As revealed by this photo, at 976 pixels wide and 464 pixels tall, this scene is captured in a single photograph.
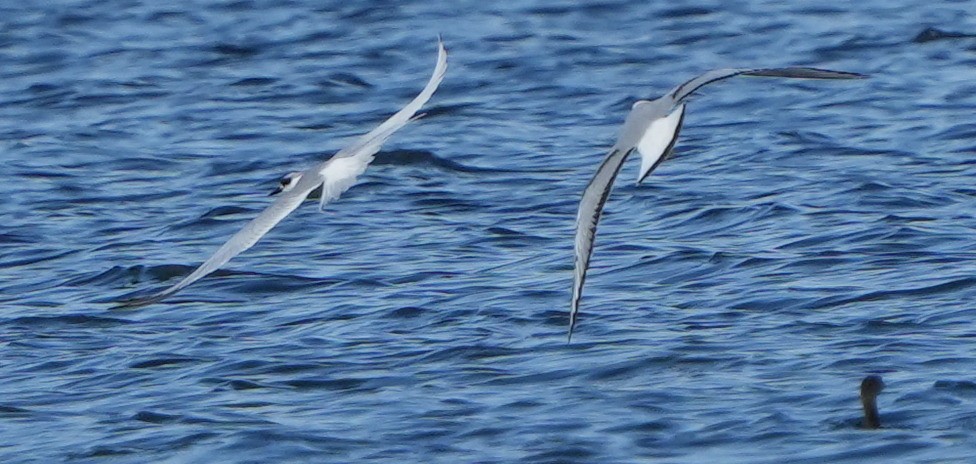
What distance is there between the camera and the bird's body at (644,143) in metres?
6.71

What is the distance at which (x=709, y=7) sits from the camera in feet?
62.4

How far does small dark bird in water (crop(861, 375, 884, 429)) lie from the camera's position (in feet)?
25.6

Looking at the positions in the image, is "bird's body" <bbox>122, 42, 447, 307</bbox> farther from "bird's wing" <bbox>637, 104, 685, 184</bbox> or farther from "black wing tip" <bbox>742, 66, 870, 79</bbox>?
"black wing tip" <bbox>742, 66, 870, 79</bbox>

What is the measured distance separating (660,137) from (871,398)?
5.09 feet

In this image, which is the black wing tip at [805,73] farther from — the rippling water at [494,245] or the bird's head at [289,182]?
the bird's head at [289,182]

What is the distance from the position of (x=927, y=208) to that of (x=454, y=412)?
4.26 meters

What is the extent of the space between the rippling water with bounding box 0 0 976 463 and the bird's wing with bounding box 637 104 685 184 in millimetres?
1375

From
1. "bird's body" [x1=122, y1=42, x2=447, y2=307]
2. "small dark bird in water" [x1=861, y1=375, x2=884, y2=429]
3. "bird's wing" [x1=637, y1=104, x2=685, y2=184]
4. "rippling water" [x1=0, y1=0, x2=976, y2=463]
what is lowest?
"rippling water" [x1=0, y1=0, x2=976, y2=463]

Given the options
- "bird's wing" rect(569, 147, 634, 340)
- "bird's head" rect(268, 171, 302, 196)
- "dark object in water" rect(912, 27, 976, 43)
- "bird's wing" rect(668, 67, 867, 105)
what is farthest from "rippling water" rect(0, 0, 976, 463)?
"bird's wing" rect(668, 67, 867, 105)

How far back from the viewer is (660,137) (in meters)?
7.00

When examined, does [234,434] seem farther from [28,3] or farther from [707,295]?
[28,3]

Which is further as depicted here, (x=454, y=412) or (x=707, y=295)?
(x=707, y=295)

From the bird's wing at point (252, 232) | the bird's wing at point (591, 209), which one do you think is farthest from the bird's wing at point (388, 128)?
the bird's wing at point (591, 209)

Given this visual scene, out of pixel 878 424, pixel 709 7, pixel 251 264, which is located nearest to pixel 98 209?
pixel 251 264
